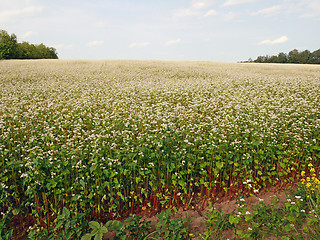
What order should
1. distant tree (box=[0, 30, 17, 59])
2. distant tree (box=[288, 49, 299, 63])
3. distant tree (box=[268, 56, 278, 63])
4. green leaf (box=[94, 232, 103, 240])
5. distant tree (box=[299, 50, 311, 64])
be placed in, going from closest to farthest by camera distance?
1. green leaf (box=[94, 232, 103, 240])
2. distant tree (box=[0, 30, 17, 59])
3. distant tree (box=[299, 50, 311, 64])
4. distant tree (box=[288, 49, 299, 63])
5. distant tree (box=[268, 56, 278, 63])

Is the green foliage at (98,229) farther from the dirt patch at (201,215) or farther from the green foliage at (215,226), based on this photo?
the green foliage at (215,226)

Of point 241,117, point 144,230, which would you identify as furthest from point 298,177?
point 144,230

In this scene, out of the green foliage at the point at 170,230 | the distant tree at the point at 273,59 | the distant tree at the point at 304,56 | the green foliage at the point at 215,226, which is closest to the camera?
the green foliage at the point at 170,230

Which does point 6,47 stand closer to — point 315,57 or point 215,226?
point 215,226

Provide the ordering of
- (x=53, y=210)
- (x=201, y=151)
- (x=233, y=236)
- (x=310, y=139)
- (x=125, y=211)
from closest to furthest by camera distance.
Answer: (x=233, y=236)
(x=53, y=210)
(x=125, y=211)
(x=201, y=151)
(x=310, y=139)

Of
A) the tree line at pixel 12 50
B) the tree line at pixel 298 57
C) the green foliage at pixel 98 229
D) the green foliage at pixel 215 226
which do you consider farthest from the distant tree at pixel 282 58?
the green foliage at pixel 98 229

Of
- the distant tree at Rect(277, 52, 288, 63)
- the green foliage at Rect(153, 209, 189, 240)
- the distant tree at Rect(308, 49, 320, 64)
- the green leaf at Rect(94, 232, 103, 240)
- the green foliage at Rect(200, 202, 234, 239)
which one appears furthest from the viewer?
the distant tree at Rect(277, 52, 288, 63)

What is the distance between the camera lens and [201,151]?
5496 mm

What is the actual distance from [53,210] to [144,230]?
2007mm

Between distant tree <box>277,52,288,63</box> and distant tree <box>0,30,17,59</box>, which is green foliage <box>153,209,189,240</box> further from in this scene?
distant tree <box>277,52,288,63</box>

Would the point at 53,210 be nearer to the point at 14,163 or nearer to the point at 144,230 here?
the point at 14,163

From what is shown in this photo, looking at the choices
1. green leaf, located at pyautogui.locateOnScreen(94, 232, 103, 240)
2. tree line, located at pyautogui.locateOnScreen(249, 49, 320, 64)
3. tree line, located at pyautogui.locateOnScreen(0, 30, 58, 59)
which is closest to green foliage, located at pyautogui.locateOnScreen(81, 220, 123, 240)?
green leaf, located at pyautogui.locateOnScreen(94, 232, 103, 240)

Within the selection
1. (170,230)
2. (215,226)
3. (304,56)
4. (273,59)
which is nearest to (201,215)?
(215,226)

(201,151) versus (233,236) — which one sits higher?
(201,151)
